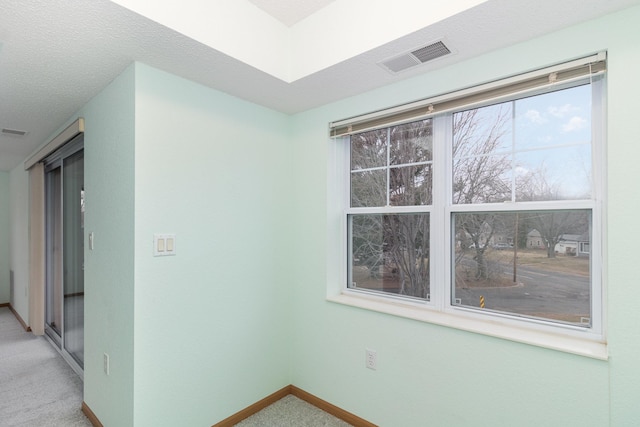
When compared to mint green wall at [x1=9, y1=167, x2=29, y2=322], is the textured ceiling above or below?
above

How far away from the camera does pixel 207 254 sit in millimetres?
2213

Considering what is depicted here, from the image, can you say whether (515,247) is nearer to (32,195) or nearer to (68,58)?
(68,58)

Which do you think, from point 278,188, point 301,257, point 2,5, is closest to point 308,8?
point 278,188

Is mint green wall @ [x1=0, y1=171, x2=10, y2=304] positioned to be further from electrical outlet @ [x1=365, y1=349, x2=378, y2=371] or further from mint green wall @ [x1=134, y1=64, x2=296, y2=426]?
electrical outlet @ [x1=365, y1=349, x2=378, y2=371]

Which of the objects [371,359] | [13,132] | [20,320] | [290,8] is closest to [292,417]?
[371,359]

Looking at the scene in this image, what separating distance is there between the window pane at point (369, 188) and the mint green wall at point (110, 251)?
5.02ft

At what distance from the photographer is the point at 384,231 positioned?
7.89 ft

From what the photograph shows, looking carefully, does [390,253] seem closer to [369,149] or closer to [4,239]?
[369,149]

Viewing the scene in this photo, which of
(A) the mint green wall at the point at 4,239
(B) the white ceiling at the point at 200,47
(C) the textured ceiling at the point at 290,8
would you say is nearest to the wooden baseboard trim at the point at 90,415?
(B) the white ceiling at the point at 200,47

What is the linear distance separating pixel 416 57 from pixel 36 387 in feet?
13.0

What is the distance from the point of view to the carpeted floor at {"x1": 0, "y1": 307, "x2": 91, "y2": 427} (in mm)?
2391

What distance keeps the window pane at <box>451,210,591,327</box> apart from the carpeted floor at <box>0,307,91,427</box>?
2.84 m

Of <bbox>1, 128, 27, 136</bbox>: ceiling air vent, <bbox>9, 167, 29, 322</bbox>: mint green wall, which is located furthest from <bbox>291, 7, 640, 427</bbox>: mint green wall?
<bbox>9, 167, 29, 322</bbox>: mint green wall

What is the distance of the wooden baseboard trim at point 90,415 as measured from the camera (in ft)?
7.39
